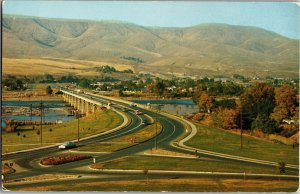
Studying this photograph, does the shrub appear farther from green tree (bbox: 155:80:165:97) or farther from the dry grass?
the dry grass

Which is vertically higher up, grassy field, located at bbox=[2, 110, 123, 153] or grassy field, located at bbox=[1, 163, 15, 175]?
grassy field, located at bbox=[2, 110, 123, 153]

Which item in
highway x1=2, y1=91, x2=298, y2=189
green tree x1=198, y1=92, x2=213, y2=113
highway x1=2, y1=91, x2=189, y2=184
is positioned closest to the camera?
highway x1=2, y1=91, x2=298, y2=189

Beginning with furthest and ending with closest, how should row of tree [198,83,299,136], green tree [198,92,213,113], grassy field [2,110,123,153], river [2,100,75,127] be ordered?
green tree [198,92,213,113] → row of tree [198,83,299,136] → river [2,100,75,127] → grassy field [2,110,123,153]

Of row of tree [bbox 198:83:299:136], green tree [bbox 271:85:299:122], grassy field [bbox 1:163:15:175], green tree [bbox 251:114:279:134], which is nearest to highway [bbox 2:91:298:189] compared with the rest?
grassy field [bbox 1:163:15:175]

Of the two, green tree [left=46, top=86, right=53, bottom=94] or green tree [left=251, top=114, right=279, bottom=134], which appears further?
green tree [left=46, top=86, right=53, bottom=94]

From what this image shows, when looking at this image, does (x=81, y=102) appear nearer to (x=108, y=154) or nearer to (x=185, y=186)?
(x=108, y=154)

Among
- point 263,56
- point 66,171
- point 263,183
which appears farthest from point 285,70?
point 66,171
